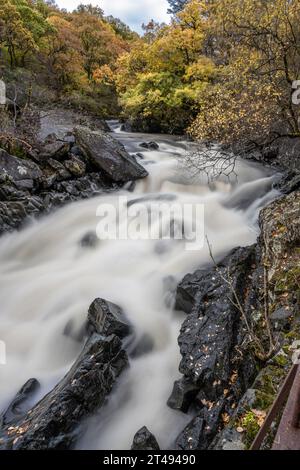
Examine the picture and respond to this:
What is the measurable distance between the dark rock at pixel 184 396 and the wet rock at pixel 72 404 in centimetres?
93

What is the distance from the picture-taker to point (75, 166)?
31.8 feet

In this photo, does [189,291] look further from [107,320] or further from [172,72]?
[172,72]

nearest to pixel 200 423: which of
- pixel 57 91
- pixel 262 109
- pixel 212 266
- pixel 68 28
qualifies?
pixel 212 266

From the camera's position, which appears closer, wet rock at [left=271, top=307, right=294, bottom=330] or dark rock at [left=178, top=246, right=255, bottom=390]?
wet rock at [left=271, top=307, right=294, bottom=330]

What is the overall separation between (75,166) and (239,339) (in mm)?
7571

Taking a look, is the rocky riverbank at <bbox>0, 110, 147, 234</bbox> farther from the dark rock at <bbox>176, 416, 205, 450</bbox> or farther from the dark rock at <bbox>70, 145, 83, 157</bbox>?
the dark rock at <bbox>176, 416, 205, 450</bbox>

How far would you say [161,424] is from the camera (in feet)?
12.6

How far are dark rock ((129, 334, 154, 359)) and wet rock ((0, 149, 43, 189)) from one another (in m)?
5.85

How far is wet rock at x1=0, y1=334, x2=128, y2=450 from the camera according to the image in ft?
11.2

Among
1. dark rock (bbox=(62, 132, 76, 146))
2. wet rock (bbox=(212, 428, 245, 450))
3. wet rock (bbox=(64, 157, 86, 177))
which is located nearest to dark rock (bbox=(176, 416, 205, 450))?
wet rock (bbox=(212, 428, 245, 450))

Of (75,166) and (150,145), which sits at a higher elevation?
(150,145)

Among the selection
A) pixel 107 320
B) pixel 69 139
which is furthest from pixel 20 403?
pixel 69 139

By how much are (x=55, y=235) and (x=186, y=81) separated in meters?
11.5
